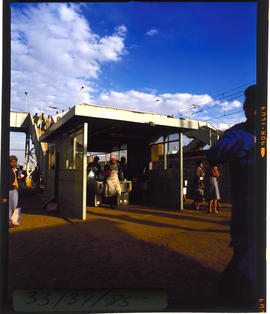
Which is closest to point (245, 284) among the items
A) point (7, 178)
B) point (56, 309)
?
point (56, 309)

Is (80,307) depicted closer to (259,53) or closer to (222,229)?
(259,53)

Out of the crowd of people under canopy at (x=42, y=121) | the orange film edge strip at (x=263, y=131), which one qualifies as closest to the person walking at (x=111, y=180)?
the orange film edge strip at (x=263, y=131)

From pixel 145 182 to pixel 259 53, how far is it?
7919 mm

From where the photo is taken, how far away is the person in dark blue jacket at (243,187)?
1.85m

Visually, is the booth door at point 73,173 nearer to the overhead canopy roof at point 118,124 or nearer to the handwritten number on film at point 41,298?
the overhead canopy roof at point 118,124

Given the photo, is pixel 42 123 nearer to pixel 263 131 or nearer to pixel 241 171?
pixel 241 171

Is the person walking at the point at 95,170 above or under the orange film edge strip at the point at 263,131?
under

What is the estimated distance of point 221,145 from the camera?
1.89m

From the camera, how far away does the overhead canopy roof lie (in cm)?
609

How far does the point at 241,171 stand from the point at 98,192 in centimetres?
686

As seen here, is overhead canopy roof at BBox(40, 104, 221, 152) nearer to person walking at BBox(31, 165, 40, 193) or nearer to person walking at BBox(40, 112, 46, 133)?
person walking at BBox(31, 165, 40, 193)

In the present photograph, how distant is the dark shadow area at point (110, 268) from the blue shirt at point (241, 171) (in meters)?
0.65

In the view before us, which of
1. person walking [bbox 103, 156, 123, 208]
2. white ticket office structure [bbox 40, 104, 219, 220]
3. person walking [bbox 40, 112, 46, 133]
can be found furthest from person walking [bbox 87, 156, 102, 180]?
person walking [bbox 40, 112, 46, 133]

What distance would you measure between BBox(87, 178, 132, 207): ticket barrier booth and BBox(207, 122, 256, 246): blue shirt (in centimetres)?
664
